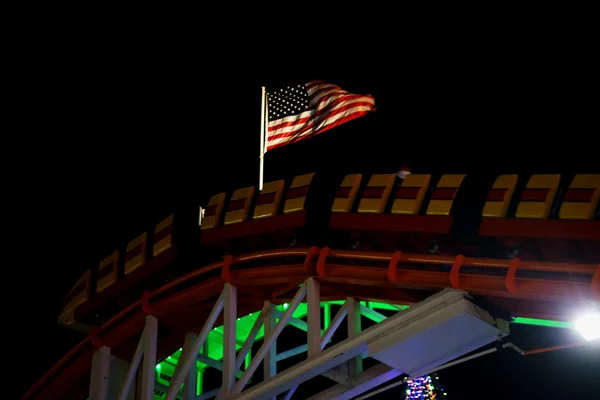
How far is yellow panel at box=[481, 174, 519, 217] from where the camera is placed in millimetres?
11188

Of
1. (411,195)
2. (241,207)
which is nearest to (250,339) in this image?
(241,207)

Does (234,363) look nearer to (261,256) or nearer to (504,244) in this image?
(261,256)

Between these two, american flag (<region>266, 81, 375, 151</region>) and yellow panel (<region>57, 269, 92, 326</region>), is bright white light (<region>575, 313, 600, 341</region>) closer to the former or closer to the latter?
american flag (<region>266, 81, 375, 151</region>)

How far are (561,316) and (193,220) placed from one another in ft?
18.1

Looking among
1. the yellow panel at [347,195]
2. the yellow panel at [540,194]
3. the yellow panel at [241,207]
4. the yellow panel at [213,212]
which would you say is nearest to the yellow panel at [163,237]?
the yellow panel at [213,212]

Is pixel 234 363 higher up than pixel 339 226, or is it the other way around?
pixel 339 226

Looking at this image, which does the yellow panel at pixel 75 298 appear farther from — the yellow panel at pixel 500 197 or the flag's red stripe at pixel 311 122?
the yellow panel at pixel 500 197

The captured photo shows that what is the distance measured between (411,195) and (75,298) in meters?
6.27

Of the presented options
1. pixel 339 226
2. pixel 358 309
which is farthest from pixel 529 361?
pixel 339 226

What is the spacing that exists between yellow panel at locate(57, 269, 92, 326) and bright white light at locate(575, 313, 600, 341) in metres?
7.79

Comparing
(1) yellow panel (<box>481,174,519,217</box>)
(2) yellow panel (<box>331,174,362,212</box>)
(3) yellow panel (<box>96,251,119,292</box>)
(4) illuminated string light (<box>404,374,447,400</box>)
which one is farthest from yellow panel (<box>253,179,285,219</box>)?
(4) illuminated string light (<box>404,374,447,400</box>)

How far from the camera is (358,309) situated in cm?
1297

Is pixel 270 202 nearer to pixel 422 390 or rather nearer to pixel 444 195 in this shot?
pixel 444 195

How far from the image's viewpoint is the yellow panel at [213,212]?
13.4 m
